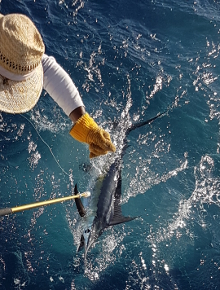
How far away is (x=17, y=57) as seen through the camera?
228 cm

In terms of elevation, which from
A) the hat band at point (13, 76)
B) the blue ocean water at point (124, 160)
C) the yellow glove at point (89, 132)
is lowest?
the blue ocean water at point (124, 160)

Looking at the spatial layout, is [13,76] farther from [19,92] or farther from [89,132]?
[89,132]

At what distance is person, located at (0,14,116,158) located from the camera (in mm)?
2268

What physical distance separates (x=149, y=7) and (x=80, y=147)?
4961mm

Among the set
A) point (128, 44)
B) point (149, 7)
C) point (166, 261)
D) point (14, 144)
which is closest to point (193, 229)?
point (166, 261)

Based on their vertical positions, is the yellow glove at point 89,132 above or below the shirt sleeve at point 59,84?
below

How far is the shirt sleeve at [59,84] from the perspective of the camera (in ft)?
10.6

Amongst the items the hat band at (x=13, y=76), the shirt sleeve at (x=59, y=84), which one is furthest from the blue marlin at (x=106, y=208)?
the hat band at (x=13, y=76)

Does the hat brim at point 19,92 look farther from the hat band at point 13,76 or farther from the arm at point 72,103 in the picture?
the arm at point 72,103

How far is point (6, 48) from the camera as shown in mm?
2240

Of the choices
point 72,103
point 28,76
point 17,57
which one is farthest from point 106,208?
point 17,57

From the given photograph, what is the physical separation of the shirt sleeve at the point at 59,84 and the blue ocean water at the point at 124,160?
191 cm

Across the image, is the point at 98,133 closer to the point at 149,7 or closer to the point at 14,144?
the point at 14,144

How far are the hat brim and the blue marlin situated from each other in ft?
6.66
